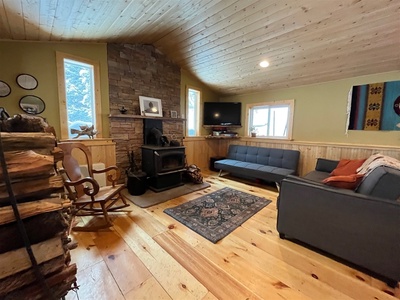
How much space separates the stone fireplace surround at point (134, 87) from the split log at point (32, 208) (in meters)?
2.86

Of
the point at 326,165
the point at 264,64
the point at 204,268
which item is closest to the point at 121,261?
the point at 204,268

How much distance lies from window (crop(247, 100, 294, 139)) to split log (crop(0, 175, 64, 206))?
4.38m

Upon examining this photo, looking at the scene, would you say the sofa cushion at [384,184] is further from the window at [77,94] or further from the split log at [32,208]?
the window at [77,94]

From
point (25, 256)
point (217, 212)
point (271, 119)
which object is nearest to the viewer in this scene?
point (25, 256)

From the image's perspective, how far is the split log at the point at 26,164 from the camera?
2.49ft

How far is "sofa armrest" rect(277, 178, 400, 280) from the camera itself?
4.70 ft

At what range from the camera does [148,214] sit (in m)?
2.56

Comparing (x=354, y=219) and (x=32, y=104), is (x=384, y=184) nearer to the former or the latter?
(x=354, y=219)

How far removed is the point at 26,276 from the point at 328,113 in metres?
4.62

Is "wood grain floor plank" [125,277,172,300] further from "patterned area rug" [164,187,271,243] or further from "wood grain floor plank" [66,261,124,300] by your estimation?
"patterned area rug" [164,187,271,243]

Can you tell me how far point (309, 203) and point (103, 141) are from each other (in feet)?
10.9

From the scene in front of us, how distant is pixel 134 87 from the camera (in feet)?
12.3

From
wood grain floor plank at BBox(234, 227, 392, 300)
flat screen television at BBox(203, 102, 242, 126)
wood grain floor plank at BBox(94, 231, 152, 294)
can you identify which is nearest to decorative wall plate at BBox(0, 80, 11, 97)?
wood grain floor plank at BBox(94, 231, 152, 294)

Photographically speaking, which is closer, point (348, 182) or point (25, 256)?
point (25, 256)
